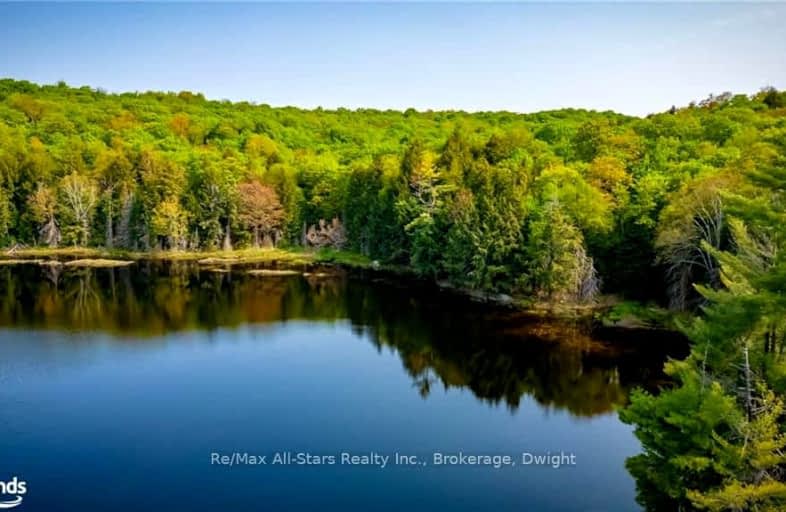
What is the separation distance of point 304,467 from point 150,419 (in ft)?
20.6

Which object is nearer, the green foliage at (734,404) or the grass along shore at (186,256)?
the green foliage at (734,404)

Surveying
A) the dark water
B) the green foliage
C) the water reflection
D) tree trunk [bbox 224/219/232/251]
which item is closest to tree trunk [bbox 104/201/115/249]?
the water reflection

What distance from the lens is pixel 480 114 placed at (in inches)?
4473

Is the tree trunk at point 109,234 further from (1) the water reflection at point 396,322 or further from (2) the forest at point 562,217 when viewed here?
(1) the water reflection at point 396,322

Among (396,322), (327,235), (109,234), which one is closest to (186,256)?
(109,234)

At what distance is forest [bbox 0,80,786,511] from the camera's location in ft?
47.3

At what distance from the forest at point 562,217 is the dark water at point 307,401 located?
12.7 ft

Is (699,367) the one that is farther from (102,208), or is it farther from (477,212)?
(102,208)

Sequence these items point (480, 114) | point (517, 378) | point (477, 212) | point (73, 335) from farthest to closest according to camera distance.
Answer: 1. point (480, 114)
2. point (477, 212)
3. point (73, 335)
4. point (517, 378)

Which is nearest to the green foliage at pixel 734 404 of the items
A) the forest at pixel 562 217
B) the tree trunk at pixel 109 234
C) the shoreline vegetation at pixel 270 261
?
the forest at pixel 562 217

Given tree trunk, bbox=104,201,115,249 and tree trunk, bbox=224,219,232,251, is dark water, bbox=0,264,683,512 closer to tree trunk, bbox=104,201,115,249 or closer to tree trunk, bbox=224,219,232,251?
tree trunk, bbox=224,219,232,251

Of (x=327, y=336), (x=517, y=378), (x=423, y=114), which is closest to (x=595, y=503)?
(x=517, y=378)

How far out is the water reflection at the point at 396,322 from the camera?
87.4 feet

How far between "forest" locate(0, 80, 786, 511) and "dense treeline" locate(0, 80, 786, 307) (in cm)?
15
